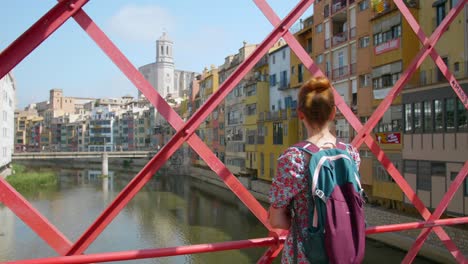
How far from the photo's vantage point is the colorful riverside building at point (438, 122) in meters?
11.5

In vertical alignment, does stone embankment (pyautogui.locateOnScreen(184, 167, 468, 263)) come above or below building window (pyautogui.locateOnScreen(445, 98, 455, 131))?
below

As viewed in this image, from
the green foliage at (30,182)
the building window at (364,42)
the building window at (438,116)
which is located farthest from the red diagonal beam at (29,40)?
the green foliage at (30,182)

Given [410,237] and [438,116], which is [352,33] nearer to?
[438,116]

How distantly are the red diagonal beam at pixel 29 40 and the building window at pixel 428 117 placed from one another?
1264 centimetres

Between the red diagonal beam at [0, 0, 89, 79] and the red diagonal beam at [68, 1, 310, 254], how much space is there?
118 millimetres

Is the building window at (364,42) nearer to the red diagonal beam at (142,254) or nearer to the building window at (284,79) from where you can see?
the building window at (284,79)

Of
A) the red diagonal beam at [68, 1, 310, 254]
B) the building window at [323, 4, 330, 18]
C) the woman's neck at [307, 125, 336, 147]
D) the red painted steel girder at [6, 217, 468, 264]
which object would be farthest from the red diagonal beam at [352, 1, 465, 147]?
the building window at [323, 4, 330, 18]

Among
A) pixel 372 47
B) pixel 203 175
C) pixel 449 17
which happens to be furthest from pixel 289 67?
pixel 449 17

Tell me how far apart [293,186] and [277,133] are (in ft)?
70.1

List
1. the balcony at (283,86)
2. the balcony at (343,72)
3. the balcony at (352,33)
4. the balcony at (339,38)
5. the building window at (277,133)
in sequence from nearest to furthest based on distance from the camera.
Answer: the balcony at (352,33) → the balcony at (343,72) → the balcony at (339,38) → the building window at (277,133) → the balcony at (283,86)

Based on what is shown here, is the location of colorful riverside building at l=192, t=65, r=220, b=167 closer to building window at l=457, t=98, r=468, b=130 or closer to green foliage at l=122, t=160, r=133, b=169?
green foliage at l=122, t=160, r=133, b=169

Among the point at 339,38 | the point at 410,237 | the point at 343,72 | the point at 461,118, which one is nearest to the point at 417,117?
the point at 461,118

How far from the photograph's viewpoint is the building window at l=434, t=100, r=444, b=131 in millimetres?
12039

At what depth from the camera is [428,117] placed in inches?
496
